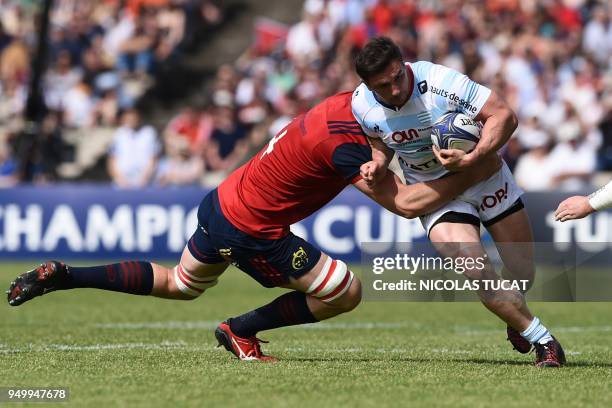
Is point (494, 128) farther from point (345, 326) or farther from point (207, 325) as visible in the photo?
point (207, 325)

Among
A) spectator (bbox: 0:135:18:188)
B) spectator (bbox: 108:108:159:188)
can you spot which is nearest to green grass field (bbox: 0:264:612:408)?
spectator (bbox: 108:108:159:188)

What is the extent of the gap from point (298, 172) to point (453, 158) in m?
0.97

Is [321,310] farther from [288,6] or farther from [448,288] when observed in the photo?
[288,6]

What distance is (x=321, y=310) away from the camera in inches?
300

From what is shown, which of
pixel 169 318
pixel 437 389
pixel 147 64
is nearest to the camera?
pixel 437 389

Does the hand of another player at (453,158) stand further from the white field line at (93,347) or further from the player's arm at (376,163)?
the white field line at (93,347)

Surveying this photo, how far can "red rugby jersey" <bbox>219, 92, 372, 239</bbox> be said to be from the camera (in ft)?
23.8

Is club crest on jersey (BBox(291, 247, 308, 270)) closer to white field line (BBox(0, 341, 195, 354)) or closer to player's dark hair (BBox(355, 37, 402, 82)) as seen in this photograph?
player's dark hair (BBox(355, 37, 402, 82))

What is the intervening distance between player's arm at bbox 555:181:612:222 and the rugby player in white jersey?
0.53 m

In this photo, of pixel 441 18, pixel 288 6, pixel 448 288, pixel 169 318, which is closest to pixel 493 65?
pixel 441 18

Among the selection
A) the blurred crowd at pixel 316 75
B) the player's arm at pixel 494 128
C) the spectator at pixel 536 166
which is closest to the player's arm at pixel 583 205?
the player's arm at pixel 494 128

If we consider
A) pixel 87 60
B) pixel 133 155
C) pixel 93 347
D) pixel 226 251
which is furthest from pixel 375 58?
pixel 87 60

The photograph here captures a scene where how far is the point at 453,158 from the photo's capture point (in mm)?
6984

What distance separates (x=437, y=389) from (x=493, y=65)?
1299cm
